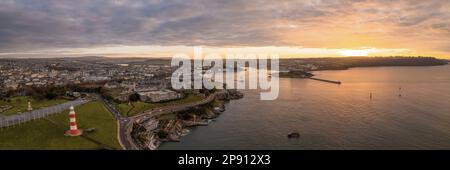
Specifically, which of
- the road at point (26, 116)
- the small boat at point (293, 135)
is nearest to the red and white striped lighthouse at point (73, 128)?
the road at point (26, 116)

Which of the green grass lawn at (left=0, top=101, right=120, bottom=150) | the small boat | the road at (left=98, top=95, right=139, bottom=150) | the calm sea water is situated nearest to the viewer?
the green grass lawn at (left=0, top=101, right=120, bottom=150)

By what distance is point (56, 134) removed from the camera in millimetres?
17078

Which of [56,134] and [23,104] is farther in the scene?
[23,104]

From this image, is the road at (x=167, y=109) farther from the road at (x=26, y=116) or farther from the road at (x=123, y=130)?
the road at (x=26, y=116)

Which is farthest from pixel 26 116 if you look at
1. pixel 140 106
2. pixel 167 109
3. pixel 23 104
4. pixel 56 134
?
pixel 167 109

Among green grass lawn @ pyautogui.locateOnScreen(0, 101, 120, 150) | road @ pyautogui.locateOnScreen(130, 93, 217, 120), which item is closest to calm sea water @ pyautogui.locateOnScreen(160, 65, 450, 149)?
road @ pyautogui.locateOnScreen(130, 93, 217, 120)

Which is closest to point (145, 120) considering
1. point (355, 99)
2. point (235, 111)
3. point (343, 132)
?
point (235, 111)

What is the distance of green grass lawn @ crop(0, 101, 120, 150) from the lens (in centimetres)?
1545

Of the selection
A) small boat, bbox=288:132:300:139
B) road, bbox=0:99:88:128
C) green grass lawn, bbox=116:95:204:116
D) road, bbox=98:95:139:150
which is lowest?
small boat, bbox=288:132:300:139

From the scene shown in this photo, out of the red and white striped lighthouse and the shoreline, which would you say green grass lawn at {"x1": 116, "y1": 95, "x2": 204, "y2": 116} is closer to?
the shoreline

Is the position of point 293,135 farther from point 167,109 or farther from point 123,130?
point 167,109

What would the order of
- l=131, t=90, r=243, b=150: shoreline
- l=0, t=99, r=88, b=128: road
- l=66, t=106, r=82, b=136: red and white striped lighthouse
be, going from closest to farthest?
l=66, t=106, r=82, b=136: red and white striped lighthouse, l=0, t=99, r=88, b=128: road, l=131, t=90, r=243, b=150: shoreline
